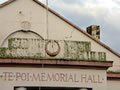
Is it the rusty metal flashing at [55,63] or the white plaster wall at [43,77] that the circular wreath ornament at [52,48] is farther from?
the white plaster wall at [43,77]

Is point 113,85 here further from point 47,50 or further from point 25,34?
point 25,34

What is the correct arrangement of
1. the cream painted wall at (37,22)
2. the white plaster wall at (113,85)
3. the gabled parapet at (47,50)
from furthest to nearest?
1. the cream painted wall at (37,22)
2. the white plaster wall at (113,85)
3. the gabled parapet at (47,50)

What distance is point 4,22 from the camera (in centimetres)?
2817

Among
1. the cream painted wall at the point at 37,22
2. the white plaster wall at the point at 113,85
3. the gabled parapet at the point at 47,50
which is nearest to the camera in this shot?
the gabled parapet at the point at 47,50

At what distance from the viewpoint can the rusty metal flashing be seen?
21.9 metres

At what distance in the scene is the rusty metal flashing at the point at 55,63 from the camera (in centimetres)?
2191

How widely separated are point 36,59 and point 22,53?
3.14ft

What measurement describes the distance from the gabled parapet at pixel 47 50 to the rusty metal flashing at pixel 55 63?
0.33 m

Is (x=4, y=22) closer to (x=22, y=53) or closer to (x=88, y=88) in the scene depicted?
(x=22, y=53)

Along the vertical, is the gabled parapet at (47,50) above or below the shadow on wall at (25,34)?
below

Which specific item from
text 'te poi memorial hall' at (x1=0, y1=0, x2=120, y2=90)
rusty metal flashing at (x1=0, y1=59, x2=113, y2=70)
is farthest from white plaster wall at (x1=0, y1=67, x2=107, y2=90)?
rusty metal flashing at (x1=0, y1=59, x2=113, y2=70)

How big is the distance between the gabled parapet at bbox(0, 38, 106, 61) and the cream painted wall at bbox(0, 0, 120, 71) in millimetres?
5582

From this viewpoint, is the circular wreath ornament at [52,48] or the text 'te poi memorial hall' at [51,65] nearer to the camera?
the text 'te poi memorial hall' at [51,65]

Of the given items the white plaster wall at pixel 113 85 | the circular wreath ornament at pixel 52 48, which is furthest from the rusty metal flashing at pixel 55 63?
the white plaster wall at pixel 113 85
